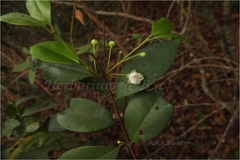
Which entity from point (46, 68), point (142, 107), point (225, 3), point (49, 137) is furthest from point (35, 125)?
point (225, 3)

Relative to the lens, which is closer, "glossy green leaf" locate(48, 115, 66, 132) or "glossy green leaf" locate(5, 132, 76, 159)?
"glossy green leaf" locate(5, 132, 76, 159)

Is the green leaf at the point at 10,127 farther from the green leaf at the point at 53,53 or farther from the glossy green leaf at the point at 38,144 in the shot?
the green leaf at the point at 53,53

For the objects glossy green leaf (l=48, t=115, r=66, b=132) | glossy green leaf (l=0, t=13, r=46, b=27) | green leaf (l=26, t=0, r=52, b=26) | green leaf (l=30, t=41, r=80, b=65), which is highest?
green leaf (l=26, t=0, r=52, b=26)

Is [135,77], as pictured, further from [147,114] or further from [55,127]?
Answer: [55,127]

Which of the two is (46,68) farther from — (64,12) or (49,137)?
(64,12)

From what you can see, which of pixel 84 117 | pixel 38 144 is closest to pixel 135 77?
pixel 84 117

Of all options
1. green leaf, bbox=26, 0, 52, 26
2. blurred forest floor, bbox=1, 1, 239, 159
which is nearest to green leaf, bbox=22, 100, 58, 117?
blurred forest floor, bbox=1, 1, 239, 159

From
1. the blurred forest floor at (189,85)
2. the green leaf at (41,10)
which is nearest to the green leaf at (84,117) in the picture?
the green leaf at (41,10)

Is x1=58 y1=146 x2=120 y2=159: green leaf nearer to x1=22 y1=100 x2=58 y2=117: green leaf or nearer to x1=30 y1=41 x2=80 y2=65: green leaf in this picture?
x1=30 y1=41 x2=80 y2=65: green leaf
